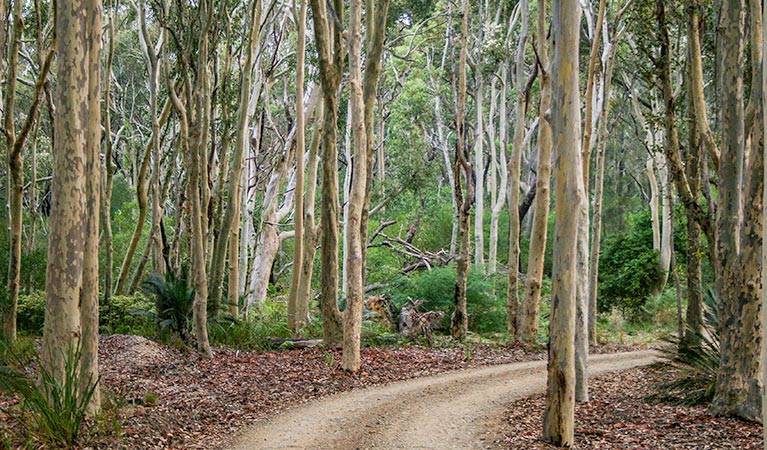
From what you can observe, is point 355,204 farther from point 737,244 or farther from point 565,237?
point 737,244

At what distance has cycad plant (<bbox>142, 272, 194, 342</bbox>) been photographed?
45.7 ft

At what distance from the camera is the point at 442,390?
11125 millimetres

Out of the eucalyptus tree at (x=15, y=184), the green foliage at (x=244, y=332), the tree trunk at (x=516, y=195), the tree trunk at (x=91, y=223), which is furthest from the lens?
the tree trunk at (x=516, y=195)

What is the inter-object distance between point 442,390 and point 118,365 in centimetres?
508

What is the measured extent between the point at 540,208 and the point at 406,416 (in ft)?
26.0

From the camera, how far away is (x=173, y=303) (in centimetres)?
1402

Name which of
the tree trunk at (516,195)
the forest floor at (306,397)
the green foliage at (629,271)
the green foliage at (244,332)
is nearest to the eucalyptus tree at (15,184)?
the forest floor at (306,397)

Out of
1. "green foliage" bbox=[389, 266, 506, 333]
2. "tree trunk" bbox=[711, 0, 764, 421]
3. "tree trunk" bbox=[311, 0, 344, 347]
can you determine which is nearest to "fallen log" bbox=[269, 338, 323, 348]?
"tree trunk" bbox=[311, 0, 344, 347]

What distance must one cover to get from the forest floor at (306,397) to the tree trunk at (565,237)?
50 cm

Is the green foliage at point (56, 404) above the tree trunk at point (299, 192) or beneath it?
beneath

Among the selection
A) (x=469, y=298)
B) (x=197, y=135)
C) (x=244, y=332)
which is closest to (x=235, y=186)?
(x=197, y=135)

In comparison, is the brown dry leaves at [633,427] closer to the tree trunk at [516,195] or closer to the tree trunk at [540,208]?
the tree trunk at [540,208]

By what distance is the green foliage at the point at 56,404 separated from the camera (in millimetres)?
6523

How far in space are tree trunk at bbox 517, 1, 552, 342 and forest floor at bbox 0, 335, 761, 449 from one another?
1.90m
